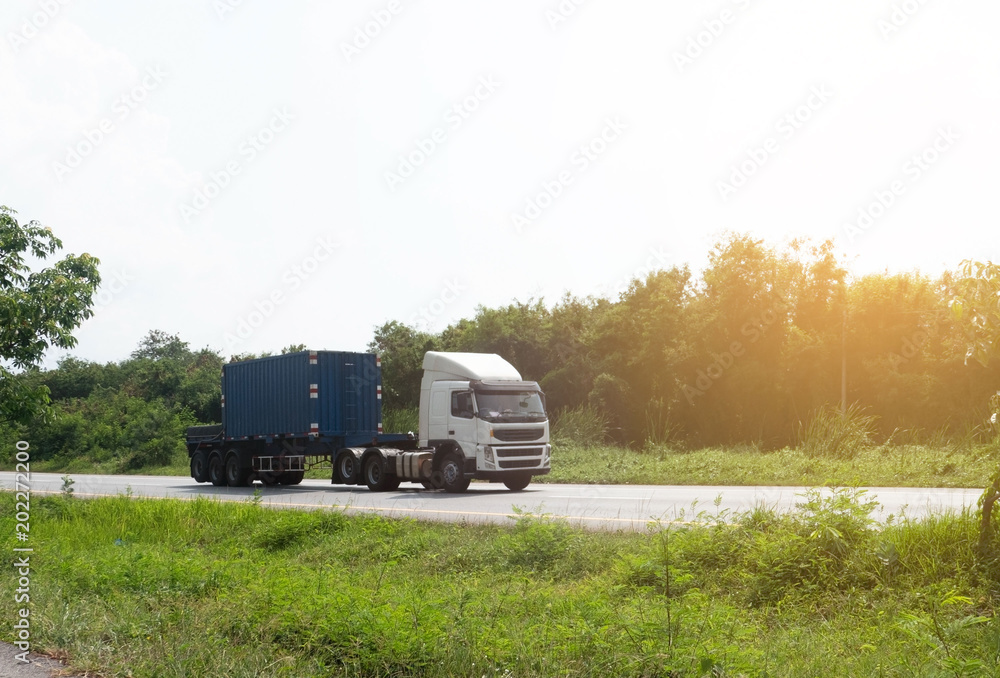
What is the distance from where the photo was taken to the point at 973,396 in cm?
3309

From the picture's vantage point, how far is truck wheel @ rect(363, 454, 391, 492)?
2169 centimetres

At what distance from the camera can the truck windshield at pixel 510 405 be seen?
19.9 metres

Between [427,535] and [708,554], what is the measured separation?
4.10m

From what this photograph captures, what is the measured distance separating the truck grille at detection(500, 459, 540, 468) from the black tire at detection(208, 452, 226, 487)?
36.4 feet

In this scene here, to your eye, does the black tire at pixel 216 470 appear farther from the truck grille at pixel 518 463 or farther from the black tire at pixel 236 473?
the truck grille at pixel 518 463

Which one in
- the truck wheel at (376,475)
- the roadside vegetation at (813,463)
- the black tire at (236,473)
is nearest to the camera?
the roadside vegetation at (813,463)

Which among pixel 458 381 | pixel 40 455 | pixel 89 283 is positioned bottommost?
pixel 40 455

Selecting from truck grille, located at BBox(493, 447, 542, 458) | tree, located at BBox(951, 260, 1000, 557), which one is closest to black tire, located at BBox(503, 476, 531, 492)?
truck grille, located at BBox(493, 447, 542, 458)

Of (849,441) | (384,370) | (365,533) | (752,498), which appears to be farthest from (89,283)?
(384,370)

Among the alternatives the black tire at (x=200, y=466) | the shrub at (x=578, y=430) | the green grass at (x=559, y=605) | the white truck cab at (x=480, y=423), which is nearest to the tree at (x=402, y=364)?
the shrub at (x=578, y=430)

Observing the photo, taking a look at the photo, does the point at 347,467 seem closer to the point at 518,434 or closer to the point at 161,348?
the point at 518,434

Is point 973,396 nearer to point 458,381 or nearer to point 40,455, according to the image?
point 458,381

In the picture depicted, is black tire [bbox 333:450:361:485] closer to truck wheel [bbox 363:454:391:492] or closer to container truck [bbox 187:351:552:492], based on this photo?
container truck [bbox 187:351:552:492]

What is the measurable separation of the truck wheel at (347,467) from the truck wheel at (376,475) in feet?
1.39
